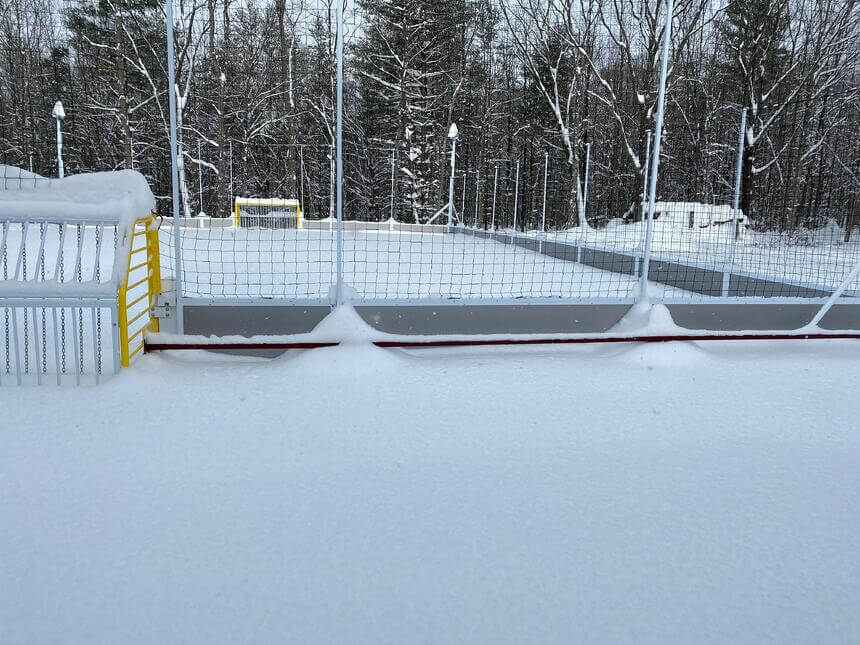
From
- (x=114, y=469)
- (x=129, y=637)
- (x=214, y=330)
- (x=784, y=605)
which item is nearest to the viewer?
(x=129, y=637)

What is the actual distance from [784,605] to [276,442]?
1690 millimetres

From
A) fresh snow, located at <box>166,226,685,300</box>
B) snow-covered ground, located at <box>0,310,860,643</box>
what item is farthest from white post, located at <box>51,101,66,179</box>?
snow-covered ground, located at <box>0,310,860,643</box>

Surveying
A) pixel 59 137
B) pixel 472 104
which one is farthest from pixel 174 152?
pixel 472 104

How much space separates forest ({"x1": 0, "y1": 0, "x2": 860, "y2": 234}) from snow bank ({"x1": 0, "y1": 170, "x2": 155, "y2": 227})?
3975mm

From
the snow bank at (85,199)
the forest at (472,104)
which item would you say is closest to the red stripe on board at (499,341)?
the snow bank at (85,199)

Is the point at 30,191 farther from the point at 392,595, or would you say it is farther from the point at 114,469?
the point at 392,595

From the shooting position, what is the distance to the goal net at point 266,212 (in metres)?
12.8

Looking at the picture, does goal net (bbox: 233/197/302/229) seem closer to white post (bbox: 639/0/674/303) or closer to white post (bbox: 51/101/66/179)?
white post (bbox: 51/101/66/179)

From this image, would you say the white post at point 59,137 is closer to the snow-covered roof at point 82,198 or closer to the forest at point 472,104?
the forest at point 472,104

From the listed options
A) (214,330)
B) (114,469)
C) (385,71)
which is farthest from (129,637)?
(385,71)

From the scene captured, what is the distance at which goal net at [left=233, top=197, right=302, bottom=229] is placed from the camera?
1277 cm

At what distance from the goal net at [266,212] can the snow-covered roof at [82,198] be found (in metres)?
9.37

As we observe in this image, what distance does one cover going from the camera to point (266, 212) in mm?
14297

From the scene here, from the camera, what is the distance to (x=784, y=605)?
1.48 metres
